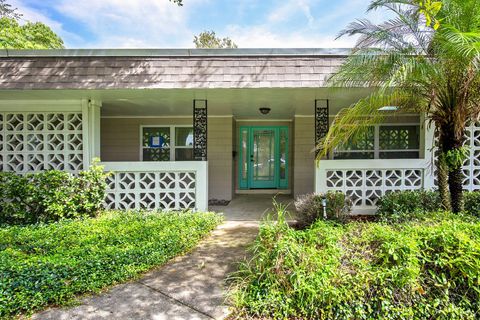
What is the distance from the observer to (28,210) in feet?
17.2

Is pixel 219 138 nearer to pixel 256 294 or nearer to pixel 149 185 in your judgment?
pixel 149 185

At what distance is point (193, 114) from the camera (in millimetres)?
6375

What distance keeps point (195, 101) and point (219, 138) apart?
7.80 feet

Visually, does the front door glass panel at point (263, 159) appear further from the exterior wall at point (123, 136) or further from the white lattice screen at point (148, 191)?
the white lattice screen at point (148, 191)

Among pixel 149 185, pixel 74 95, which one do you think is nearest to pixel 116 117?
pixel 74 95

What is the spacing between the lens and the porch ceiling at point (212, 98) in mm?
5289

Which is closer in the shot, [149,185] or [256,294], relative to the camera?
[256,294]

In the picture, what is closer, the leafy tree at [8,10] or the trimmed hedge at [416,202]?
the trimmed hedge at [416,202]

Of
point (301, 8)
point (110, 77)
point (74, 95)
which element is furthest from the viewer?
point (301, 8)

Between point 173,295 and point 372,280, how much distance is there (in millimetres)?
1950

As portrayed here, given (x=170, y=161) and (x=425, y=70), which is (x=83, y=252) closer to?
(x=170, y=161)

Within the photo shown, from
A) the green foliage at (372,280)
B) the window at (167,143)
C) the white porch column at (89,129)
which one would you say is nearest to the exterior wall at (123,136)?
the window at (167,143)

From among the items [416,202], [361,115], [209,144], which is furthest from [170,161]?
[416,202]

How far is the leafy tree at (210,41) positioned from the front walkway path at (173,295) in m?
19.5
